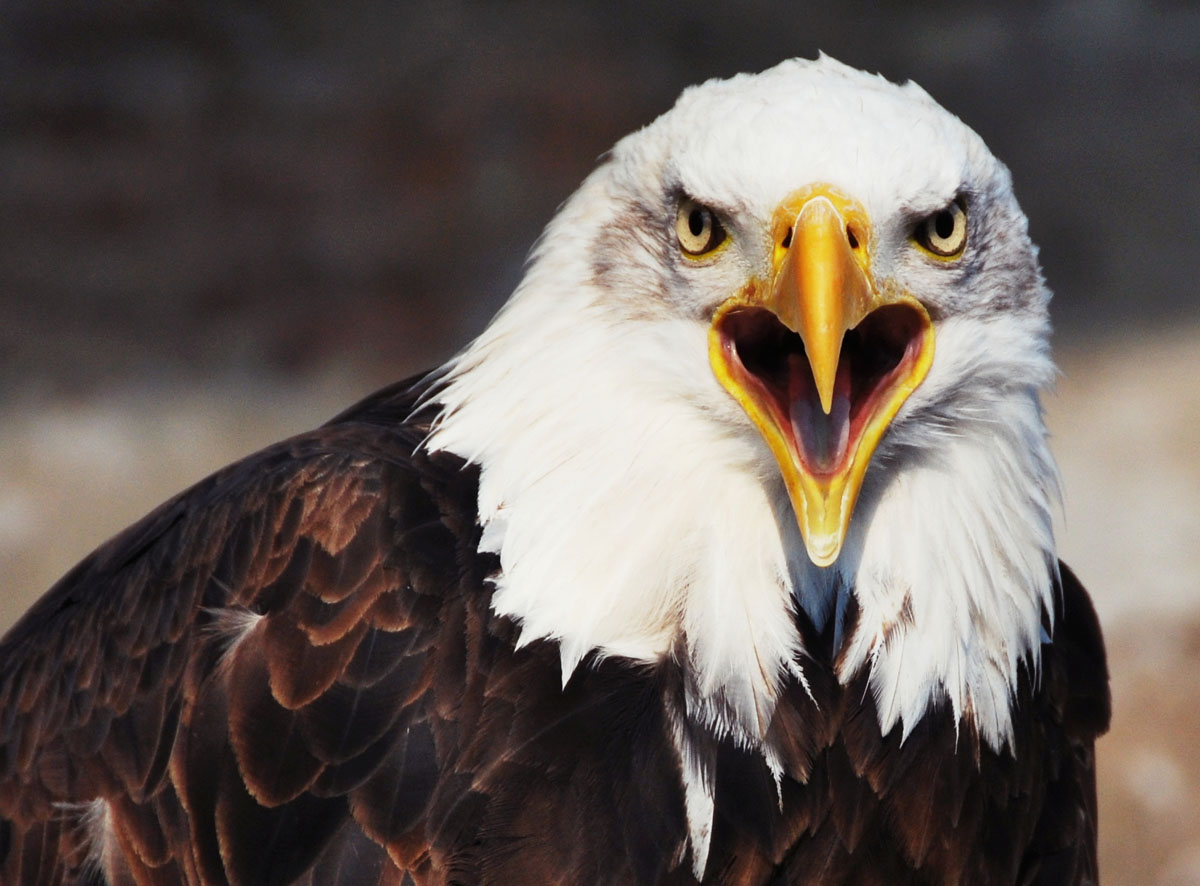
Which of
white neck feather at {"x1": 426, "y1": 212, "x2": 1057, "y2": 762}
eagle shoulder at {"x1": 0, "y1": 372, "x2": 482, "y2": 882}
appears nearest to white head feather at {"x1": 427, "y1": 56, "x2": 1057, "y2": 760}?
white neck feather at {"x1": 426, "y1": 212, "x2": 1057, "y2": 762}

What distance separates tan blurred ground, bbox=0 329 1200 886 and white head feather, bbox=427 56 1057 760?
214 cm

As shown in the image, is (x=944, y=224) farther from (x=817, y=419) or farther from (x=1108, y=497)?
(x=1108, y=497)

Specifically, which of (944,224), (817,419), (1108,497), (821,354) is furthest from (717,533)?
(1108,497)

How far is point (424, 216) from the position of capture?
13.7 ft

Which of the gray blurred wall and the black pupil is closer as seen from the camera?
the black pupil

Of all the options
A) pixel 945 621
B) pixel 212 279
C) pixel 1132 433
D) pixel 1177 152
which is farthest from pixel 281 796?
pixel 1177 152

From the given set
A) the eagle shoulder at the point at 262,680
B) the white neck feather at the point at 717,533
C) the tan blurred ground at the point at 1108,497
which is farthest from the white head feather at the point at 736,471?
the tan blurred ground at the point at 1108,497

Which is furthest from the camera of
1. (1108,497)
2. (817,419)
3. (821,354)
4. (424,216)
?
(424,216)

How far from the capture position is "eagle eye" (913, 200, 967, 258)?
1.88 m

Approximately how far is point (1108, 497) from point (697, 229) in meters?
2.47

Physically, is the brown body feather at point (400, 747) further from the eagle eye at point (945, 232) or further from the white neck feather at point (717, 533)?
the eagle eye at point (945, 232)

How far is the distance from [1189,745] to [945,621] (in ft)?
7.69

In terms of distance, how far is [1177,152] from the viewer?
160 inches

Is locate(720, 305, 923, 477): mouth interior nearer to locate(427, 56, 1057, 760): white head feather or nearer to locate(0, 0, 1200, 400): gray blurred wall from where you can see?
locate(427, 56, 1057, 760): white head feather
